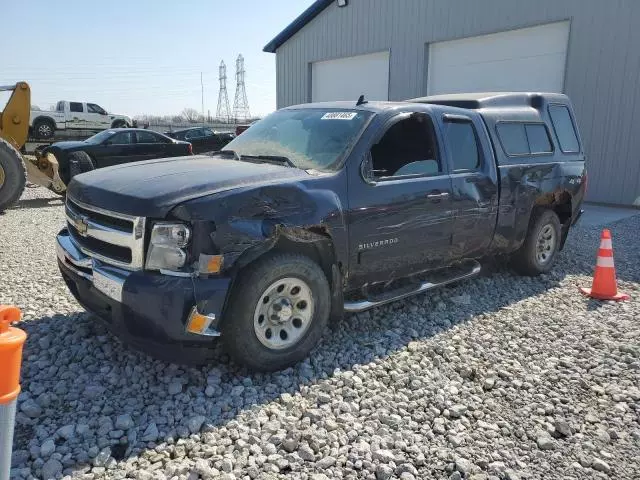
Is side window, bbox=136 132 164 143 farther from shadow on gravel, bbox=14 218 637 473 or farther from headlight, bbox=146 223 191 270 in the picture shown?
headlight, bbox=146 223 191 270

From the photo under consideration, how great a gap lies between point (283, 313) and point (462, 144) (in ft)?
8.31

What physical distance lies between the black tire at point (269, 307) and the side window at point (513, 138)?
2833mm

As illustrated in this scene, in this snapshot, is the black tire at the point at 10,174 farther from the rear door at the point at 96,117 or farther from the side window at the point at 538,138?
the rear door at the point at 96,117

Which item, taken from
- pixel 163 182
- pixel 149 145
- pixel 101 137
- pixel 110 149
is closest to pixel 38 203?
pixel 110 149

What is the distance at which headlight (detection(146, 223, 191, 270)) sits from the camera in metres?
3.20

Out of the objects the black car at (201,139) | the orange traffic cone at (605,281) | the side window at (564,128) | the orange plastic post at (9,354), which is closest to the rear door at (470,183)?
the orange traffic cone at (605,281)

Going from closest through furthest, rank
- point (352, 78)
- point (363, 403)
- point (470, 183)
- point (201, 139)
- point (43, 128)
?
point (363, 403)
point (470, 183)
point (352, 78)
point (201, 139)
point (43, 128)

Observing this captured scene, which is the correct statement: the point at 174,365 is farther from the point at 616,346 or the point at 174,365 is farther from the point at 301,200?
the point at 616,346

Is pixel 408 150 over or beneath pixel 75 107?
beneath

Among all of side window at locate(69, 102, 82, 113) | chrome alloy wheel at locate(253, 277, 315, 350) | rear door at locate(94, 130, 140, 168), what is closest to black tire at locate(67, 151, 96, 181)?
rear door at locate(94, 130, 140, 168)

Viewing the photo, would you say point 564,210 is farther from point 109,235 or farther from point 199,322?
point 109,235

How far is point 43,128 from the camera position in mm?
26094

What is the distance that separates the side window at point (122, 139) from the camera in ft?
45.5

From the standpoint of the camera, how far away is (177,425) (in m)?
3.06
